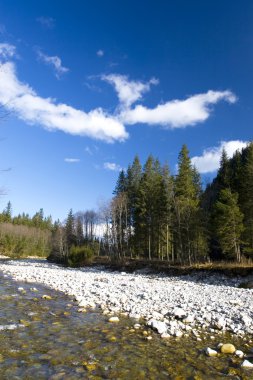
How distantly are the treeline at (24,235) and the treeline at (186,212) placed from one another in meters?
44.0

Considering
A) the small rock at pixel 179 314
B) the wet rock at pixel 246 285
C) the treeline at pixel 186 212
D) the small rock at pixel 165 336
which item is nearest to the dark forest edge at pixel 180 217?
the treeline at pixel 186 212

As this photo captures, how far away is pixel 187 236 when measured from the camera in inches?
1422

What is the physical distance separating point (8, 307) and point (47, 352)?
5.35 m

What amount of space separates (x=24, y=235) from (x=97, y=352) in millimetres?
113886

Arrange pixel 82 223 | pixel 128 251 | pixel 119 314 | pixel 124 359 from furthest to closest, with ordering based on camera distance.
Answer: pixel 82 223 → pixel 128 251 → pixel 119 314 → pixel 124 359

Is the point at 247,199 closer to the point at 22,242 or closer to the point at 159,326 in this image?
the point at 159,326

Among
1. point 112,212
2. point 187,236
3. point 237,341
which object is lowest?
point 237,341

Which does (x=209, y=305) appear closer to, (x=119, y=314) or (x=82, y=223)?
(x=119, y=314)

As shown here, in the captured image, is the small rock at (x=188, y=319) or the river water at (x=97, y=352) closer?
the river water at (x=97, y=352)

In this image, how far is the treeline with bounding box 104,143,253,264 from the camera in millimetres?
32719

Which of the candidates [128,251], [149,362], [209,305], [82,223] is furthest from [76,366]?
[82,223]

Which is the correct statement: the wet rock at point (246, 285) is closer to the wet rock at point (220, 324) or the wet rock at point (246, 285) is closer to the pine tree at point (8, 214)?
the wet rock at point (220, 324)

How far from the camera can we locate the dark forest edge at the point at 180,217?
32906 mm

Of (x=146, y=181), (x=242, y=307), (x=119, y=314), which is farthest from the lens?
(x=146, y=181)
